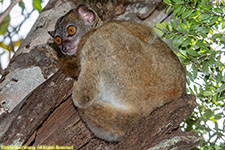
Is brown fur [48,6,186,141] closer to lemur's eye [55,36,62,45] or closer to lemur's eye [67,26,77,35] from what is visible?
lemur's eye [55,36,62,45]

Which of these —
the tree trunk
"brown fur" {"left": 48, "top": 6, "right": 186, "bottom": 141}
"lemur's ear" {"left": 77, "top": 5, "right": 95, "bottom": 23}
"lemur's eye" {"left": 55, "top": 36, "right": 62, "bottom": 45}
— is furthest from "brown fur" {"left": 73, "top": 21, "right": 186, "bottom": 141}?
"lemur's ear" {"left": 77, "top": 5, "right": 95, "bottom": 23}

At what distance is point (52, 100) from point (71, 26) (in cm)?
135

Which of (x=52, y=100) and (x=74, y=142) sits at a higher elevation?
(x=52, y=100)

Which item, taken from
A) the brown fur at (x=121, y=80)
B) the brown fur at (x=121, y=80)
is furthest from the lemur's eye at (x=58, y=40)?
the brown fur at (x=121, y=80)

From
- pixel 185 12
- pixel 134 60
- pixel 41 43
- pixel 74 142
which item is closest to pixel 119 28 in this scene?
pixel 134 60

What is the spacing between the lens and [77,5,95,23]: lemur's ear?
4.83 meters

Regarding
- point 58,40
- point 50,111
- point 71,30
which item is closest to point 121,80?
point 50,111

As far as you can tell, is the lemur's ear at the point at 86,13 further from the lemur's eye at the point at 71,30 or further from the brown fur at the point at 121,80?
the brown fur at the point at 121,80

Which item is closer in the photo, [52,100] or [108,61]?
[108,61]

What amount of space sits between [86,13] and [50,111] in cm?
164

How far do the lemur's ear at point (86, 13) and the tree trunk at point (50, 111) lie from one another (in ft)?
0.40

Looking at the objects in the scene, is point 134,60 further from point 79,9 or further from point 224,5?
point 79,9

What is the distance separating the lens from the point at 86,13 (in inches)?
194

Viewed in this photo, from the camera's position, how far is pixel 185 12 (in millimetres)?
3803
